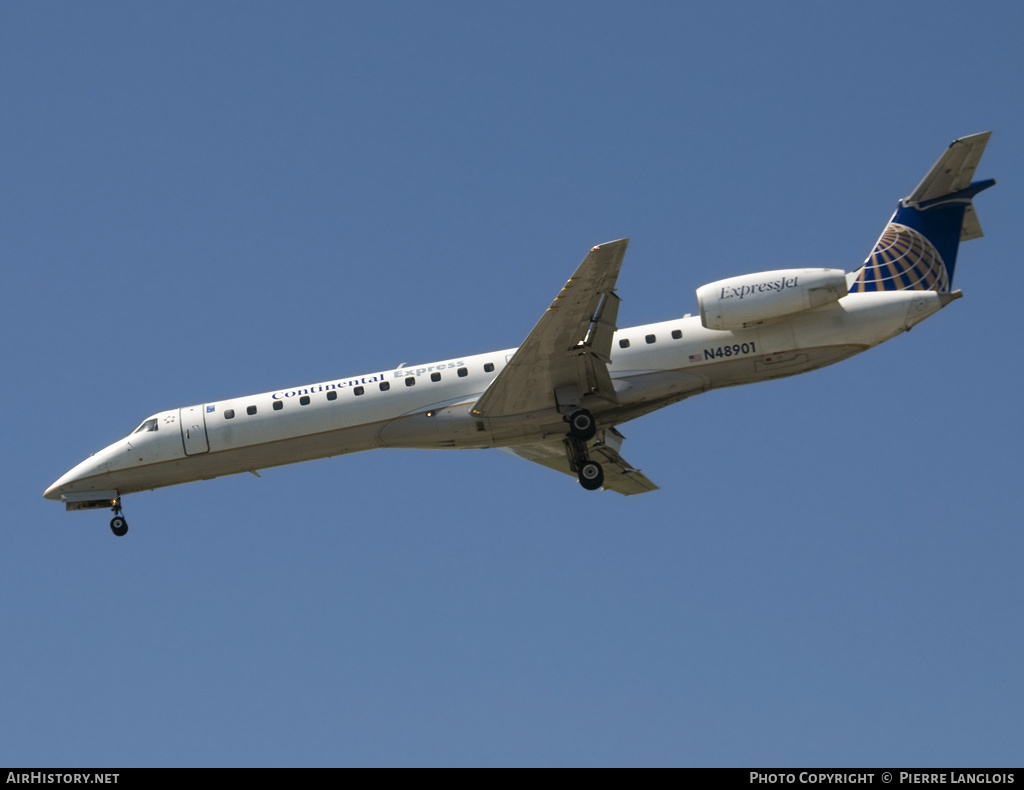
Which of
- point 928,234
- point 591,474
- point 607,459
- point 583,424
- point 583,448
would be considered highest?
point 928,234

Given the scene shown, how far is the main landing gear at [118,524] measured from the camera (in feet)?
99.1

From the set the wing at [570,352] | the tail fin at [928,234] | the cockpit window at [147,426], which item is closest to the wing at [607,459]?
the wing at [570,352]

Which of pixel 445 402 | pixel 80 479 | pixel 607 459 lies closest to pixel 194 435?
pixel 80 479

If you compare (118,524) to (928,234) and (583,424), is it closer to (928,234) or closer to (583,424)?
(583,424)

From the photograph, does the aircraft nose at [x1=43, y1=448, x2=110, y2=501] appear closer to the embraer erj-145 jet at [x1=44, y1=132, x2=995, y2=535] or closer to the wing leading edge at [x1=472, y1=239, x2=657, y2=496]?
the embraer erj-145 jet at [x1=44, y1=132, x2=995, y2=535]

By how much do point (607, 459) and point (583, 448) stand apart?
2.95m

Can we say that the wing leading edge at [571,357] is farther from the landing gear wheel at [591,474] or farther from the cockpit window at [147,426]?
the cockpit window at [147,426]

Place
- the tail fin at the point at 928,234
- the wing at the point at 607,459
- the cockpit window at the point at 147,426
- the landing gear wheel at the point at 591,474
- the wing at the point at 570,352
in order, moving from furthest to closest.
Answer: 1. the wing at the point at 607,459
2. the cockpit window at the point at 147,426
3. the landing gear wheel at the point at 591,474
4. the tail fin at the point at 928,234
5. the wing at the point at 570,352

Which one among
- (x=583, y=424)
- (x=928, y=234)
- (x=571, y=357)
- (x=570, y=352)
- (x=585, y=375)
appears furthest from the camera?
(x=928, y=234)

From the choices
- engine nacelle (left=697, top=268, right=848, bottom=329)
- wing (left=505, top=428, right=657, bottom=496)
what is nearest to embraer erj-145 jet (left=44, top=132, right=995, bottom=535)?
engine nacelle (left=697, top=268, right=848, bottom=329)

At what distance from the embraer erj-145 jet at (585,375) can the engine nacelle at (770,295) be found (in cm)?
3

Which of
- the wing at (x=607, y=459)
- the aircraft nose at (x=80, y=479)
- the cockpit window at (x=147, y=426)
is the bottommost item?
the wing at (x=607, y=459)

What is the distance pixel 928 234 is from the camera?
29.5 m
